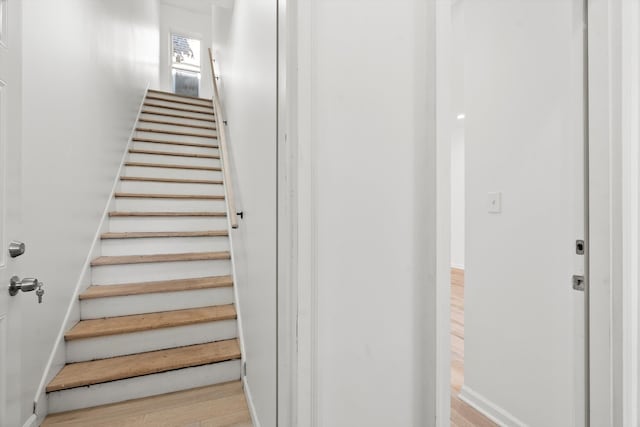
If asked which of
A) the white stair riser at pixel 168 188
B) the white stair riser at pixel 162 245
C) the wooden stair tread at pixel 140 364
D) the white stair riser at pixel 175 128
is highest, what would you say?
the white stair riser at pixel 175 128

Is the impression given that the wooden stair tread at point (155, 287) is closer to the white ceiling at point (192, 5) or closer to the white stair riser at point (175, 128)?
the white stair riser at point (175, 128)

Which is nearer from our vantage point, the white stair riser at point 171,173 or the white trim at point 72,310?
the white trim at point 72,310

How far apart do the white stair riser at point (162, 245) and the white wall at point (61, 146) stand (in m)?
0.21

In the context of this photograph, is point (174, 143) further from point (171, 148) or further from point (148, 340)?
point (148, 340)

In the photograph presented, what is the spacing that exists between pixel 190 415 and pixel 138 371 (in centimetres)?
38

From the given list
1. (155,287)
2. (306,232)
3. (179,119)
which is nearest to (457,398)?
(306,232)

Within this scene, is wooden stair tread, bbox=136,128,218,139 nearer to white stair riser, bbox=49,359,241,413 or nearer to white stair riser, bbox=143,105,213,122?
white stair riser, bbox=143,105,213,122

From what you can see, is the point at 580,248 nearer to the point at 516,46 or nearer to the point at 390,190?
the point at 390,190

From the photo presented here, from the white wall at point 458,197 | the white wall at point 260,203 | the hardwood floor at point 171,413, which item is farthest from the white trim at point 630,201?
the white wall at point 458,197

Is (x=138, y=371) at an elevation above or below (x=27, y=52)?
below

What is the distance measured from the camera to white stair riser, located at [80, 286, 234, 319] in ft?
6.53

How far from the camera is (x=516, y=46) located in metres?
1.53

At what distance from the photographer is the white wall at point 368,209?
83cm

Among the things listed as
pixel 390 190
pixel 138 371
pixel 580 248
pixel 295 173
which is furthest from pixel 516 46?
pixel 138 371
